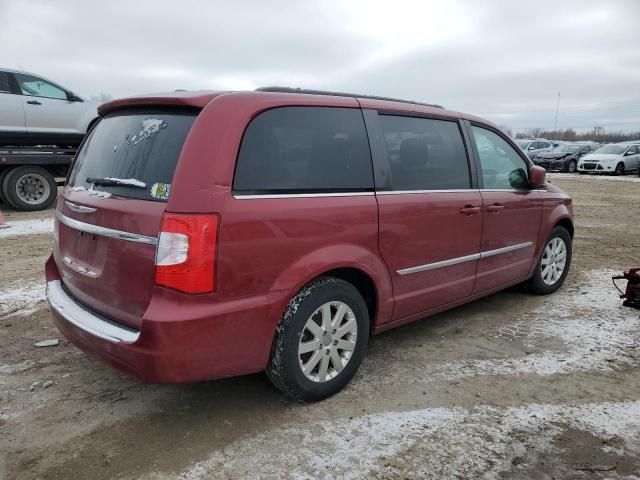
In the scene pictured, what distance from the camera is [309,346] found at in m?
2.87

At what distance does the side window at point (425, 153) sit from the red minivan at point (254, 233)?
0.04 feet

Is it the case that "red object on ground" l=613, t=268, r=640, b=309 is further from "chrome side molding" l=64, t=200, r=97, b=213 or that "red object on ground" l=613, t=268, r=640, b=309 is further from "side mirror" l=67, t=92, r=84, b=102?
"side mirror" l=67, t=92, r=84, b=102

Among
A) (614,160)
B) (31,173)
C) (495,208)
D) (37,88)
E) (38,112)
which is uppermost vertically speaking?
(37,88)

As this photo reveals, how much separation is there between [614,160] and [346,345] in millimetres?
24291

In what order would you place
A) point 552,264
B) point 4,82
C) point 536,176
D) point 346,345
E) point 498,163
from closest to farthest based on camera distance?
point 346,345 < point 498,163 < point 536,176 < point 552,264 < point 4,82

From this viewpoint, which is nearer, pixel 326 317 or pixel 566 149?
pixel 326 317

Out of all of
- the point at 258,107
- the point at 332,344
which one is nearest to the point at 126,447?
the point at 332,344

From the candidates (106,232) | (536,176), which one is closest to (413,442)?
(106,232)

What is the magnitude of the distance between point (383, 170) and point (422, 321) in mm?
1693

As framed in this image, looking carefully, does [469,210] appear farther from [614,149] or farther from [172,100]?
[614,149]

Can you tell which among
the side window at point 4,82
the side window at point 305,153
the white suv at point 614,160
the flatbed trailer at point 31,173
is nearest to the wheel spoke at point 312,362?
the side window at point 305,153

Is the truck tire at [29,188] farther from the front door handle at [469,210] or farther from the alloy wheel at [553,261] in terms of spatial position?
the alloy wheel at [553,261]

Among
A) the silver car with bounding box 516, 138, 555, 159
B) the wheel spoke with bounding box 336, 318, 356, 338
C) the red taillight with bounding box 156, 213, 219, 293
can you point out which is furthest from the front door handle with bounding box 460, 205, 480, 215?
the silver car with bounding box 516, 138, 555, 159

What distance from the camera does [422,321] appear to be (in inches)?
172
